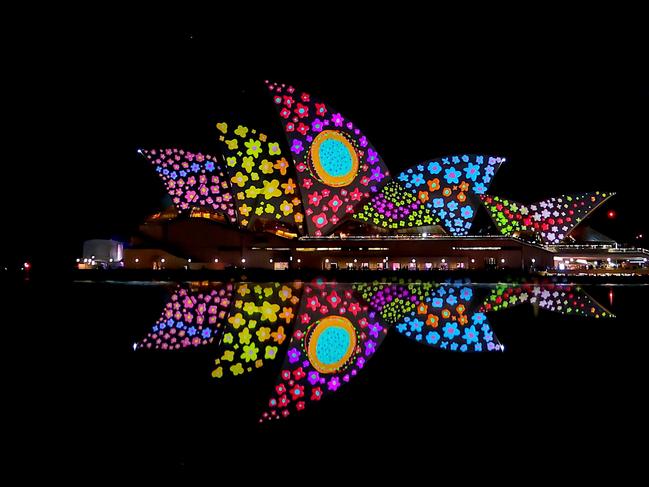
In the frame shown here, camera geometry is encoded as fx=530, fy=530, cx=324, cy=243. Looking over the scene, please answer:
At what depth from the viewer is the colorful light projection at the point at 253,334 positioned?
202 inches

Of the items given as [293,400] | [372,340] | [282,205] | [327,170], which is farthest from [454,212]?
[293,400]

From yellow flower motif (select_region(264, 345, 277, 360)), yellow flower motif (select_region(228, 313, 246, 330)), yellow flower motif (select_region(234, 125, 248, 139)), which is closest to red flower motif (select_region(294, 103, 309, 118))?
yellow flower motif (select_region(234, 125, 248, 139))

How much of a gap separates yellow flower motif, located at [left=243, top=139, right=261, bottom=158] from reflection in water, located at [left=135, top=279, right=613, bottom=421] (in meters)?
20.3

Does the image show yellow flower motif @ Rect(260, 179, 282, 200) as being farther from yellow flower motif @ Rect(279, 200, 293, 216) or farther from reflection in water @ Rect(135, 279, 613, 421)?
reflection in water @ Rect(135, 279, 613, 421)

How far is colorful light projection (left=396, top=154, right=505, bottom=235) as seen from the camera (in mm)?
34375

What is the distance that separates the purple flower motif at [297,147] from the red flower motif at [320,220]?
4.21 metres

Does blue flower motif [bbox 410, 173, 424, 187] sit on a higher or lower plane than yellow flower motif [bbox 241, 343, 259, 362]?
higher

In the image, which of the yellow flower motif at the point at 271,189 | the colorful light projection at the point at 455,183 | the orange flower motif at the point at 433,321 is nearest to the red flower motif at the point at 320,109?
the yellow flower motif at the point at 271,189

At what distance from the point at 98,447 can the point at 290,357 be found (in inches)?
103

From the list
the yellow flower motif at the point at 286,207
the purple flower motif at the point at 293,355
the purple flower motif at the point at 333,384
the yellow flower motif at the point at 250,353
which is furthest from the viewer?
the yellow flower motif at the point at 286,207

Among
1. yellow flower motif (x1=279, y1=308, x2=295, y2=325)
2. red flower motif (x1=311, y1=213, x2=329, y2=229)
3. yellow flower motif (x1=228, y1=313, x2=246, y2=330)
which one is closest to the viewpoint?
yellow flower motif (x1=228, y1=313, x2=246, y2=330)

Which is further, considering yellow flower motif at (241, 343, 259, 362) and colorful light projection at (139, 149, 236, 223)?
colorful light projection at (139, 149, 236, 223)

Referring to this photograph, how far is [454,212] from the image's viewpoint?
3447cm

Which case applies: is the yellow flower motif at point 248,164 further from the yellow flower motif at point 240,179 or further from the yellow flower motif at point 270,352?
the yellow flower motif at point 270,352
